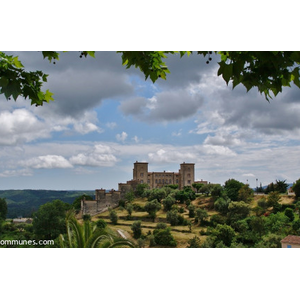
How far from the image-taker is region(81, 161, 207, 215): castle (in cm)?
718

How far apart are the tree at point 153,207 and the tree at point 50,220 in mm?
3837

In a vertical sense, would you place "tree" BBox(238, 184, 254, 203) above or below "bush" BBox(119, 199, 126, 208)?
above

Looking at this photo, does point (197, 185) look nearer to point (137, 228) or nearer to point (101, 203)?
point (137, 228)

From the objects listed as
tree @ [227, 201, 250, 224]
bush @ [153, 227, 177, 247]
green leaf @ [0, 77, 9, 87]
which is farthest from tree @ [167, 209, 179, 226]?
green leaf @ [0, 77, 9, 87]

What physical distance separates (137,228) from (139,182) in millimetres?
1711

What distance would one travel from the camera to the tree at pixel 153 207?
9048 millimetres

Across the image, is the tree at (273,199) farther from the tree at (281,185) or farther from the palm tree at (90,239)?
the palm tree at (90,239)

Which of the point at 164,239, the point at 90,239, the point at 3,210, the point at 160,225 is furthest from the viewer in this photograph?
the point at 160,225

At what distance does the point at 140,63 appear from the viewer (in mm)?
1879

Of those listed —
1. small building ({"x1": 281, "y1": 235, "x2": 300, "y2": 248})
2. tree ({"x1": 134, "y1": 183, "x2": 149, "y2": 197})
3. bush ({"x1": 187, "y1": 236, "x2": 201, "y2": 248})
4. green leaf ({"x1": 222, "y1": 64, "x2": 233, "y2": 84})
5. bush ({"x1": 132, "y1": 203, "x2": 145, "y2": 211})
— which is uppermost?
green leaf ({"x1": 222, "y1": 64, "x2": 233, "y2": 84})

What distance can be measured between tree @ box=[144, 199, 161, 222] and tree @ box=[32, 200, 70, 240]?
12.6 ft

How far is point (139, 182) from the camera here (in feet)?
29.1

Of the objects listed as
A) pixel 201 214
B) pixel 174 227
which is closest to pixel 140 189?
pixel 174 227

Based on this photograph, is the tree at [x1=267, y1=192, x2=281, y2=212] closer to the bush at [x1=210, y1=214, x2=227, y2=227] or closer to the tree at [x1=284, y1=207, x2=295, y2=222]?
the tree at [x1=284, y1=207, x2=295, y2=222]
